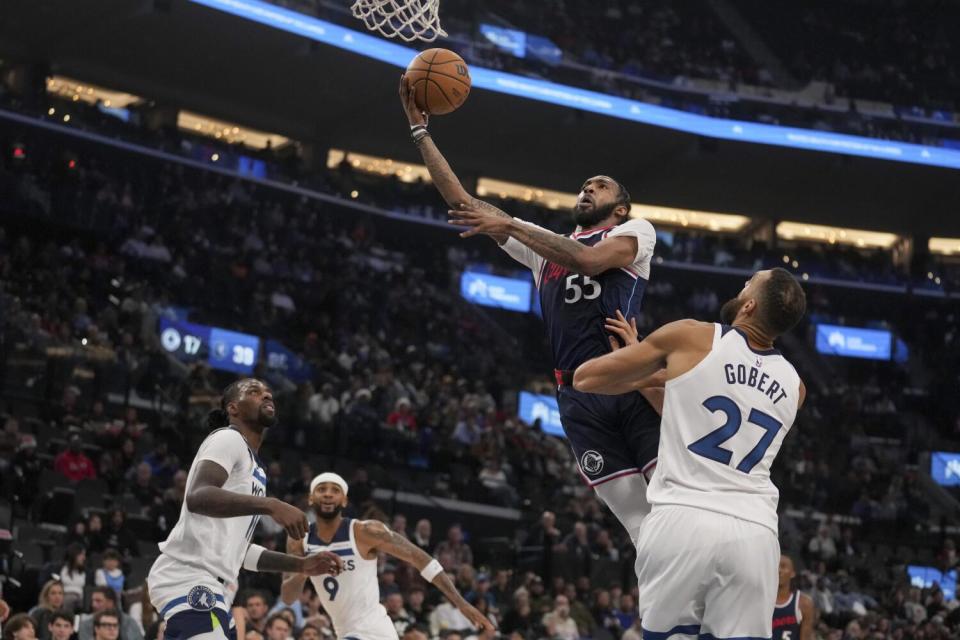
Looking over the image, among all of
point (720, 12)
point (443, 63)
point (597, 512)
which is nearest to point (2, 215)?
point (597, 512)

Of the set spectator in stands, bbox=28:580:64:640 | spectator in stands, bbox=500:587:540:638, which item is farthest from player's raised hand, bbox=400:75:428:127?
spectator in stands, bbox=500:587:540:638

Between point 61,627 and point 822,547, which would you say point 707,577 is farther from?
point 822,547

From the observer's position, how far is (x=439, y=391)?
25.5 meters

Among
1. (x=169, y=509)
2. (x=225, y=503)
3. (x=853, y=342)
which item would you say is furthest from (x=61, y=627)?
(x=853, y=342)

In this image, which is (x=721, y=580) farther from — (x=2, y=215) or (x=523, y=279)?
(x=523, y=279)

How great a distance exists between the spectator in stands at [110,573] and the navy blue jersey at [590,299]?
26.1 feet

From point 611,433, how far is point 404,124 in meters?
28.2

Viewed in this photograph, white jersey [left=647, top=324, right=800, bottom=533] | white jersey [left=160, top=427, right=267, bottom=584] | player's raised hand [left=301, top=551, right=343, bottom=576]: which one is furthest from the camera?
player's raised hand [left=301, top=551, right=343, bottom=576]

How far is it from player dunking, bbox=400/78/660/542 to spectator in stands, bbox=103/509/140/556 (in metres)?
9.52

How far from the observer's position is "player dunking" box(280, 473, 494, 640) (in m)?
9.55

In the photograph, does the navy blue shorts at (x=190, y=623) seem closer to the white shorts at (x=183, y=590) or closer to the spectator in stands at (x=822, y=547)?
the white shorts at (x=183, y=590)

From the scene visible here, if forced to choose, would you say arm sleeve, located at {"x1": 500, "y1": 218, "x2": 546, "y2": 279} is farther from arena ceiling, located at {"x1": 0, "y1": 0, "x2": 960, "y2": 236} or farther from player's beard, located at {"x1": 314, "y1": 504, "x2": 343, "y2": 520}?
arena ceiling, located at {"x1": 0, "y1": 0, "x2": 960, "y2": 236}

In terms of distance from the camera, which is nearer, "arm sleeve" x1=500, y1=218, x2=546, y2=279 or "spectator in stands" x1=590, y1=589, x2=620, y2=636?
"arm sleeve" x1=500, y1=218, x2=546, y2=279

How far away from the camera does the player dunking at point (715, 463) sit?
530cm
